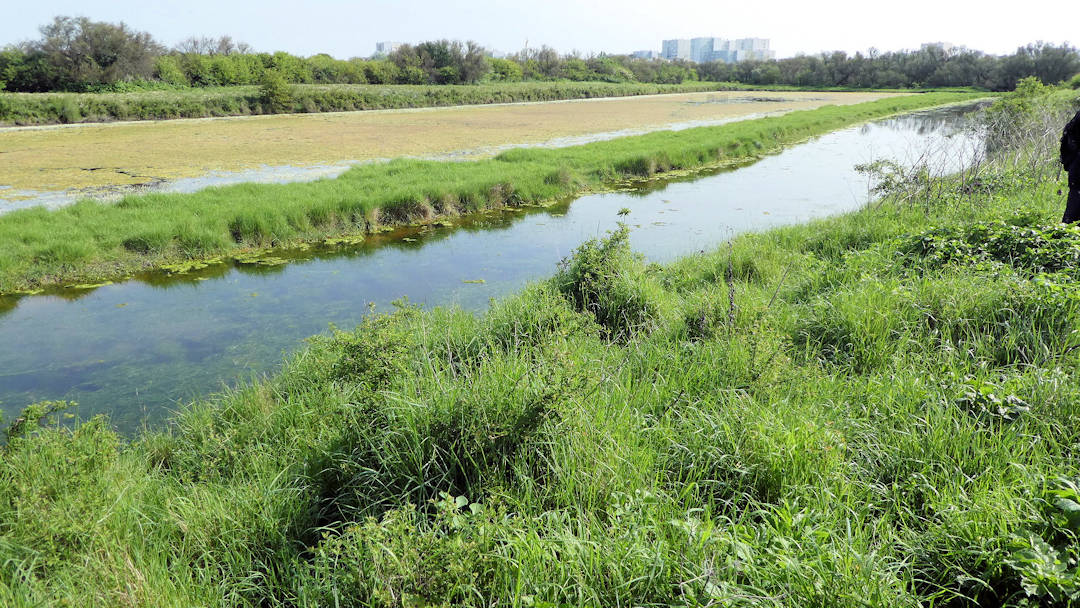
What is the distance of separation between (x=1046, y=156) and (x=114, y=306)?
43.3ft

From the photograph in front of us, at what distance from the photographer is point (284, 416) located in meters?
3.57

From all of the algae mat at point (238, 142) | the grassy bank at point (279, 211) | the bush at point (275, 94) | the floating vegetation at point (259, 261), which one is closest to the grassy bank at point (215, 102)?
the bush at point (275, 94)

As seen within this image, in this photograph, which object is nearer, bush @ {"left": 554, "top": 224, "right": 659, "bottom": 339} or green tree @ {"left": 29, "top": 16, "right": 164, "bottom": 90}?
bush @ {"left": 554, "top": 224, "right": 659, "bottom": 339}

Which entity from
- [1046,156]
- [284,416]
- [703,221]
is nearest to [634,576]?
[284,416]

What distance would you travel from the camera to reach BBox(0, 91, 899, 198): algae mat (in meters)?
13.0

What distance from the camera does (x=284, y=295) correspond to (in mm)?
7012

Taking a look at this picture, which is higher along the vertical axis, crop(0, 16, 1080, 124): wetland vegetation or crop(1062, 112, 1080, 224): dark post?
crop(0, 16, 1080, 124): wetland vegetation

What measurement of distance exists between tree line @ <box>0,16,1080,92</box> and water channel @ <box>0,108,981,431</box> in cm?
2753

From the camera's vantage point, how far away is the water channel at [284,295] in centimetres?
490

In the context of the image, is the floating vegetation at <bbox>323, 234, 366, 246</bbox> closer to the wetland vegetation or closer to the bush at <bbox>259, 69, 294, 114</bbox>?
the wetland vegetation

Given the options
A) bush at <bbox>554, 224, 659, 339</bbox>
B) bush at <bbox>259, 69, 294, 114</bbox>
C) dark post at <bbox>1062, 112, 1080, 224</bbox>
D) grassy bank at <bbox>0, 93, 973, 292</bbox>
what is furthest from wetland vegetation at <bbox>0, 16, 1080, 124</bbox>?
dark post at <bbox>1062, 112, 1080, 224</bbox>

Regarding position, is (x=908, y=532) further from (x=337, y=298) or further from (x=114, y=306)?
(x=114, y=306)

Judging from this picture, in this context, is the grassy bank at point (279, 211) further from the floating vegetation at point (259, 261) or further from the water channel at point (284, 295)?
the water channel at point (284, 295)

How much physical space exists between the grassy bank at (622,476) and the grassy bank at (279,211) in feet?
16.0
